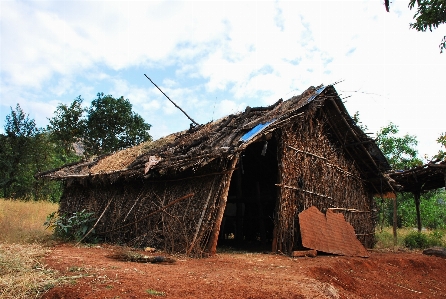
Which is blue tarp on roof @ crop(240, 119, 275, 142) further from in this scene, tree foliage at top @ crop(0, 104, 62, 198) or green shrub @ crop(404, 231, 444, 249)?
tree foliage at top @ crop(0, 104, 62, 198)

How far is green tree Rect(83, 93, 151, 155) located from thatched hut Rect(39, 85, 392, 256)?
10.7 m

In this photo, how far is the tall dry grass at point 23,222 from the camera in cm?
873

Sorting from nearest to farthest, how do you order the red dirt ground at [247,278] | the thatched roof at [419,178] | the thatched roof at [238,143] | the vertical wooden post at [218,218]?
the red dirt ground at [247,278] → the vertical wooden post at [218,218] → the thatched roof at [238,143] → the thatched roof at [419,178]

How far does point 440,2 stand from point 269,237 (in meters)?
8.04

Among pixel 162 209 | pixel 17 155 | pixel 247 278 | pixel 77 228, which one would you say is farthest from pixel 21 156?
pixel 247 278

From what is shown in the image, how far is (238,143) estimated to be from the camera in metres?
6.86

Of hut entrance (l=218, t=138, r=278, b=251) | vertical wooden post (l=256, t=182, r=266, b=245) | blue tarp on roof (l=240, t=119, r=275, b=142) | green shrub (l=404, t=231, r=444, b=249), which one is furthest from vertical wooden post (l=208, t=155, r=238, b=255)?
green shrub (l=404, t=231, r=444, b=249)

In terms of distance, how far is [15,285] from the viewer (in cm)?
358

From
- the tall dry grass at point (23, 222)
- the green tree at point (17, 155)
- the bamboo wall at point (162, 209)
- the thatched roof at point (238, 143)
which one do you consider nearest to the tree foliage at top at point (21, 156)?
the green tree at point (17, 155)

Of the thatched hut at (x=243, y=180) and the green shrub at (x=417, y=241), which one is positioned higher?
the thatched hut at (x=243, y=180)

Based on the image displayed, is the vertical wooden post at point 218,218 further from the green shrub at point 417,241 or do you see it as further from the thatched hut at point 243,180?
the green shrub at point 417,241

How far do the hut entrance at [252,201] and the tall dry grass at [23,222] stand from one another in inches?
201

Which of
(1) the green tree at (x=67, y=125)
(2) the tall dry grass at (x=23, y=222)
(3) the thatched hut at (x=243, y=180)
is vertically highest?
(1) the green tree at (x=67, y=125)

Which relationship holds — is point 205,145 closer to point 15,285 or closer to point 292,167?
point 292,167
